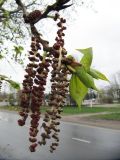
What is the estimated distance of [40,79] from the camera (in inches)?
39.1

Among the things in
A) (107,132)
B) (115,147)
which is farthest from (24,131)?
(115,147)

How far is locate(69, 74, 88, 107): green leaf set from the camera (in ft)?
3.76

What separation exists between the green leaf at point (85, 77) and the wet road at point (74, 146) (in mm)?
12964

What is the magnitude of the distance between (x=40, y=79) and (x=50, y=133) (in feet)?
0.38

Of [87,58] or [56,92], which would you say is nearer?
[56,92]

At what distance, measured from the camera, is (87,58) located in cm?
115

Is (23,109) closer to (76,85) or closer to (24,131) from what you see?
(76,85)

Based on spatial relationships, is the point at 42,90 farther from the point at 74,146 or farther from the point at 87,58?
the point at 74,146

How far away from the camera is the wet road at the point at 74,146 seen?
51.8ft

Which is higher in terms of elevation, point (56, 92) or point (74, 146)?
point (56, 92)

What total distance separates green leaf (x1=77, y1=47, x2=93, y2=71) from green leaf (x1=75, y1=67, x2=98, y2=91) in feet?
0.05

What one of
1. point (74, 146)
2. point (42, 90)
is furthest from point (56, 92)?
point (74, 146)

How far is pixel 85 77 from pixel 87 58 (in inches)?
2.7

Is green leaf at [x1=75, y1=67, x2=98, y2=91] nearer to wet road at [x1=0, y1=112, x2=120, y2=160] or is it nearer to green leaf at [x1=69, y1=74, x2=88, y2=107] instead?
green leaf at [x1=69, y1=74, x2=88, y2=107]
